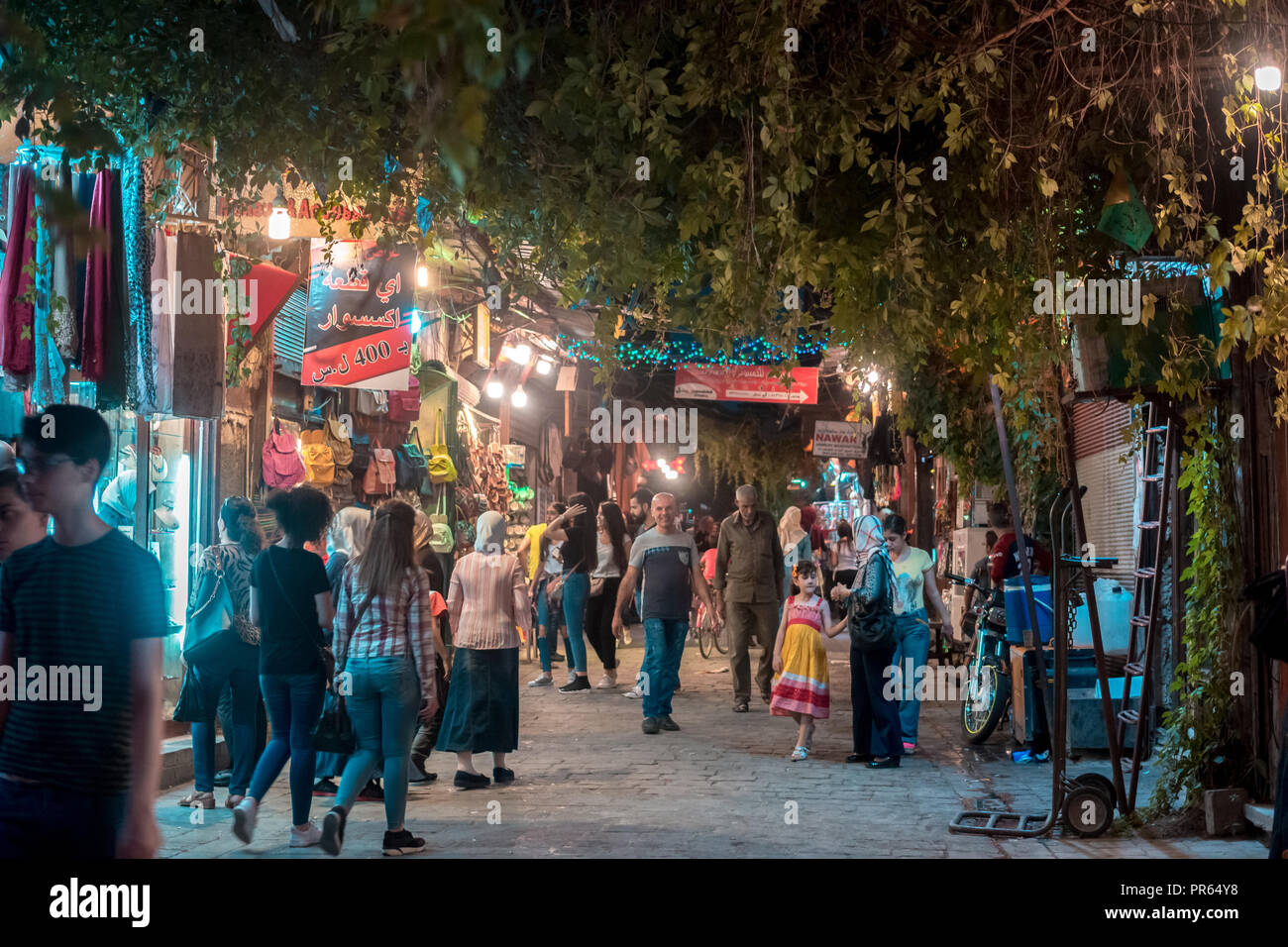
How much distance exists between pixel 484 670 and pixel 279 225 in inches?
169

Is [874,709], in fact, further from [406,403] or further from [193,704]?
[406,403]

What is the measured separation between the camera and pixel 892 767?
31.7ft

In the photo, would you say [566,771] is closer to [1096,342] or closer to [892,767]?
[892,767]

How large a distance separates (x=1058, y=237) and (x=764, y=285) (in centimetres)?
189

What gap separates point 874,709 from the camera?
9.86m

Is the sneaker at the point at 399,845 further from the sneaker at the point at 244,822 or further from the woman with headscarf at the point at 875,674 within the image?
the woman with headscarf at the point at 875,674

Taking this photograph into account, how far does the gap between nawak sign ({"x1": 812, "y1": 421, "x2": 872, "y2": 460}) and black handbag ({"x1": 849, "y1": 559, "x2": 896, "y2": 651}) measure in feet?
43.0

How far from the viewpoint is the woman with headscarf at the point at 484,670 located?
348 inches

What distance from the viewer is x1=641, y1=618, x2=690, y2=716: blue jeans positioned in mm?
11328

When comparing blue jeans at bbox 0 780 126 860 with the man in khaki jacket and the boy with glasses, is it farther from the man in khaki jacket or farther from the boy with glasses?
the man in khaki jacket

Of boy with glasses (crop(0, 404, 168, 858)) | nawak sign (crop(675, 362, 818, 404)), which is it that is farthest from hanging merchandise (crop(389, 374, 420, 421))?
boy with glasses (crop(0, 404, 168, 858))

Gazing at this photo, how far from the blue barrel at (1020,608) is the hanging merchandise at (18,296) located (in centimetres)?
768

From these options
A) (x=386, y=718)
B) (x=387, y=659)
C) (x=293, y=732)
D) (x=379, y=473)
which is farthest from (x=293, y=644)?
(x=379, y=473)
